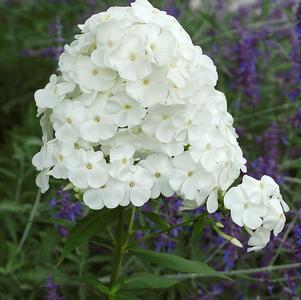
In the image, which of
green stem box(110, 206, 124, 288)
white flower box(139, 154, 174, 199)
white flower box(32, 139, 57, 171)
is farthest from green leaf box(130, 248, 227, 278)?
white flower box(32, 139, 57, 171)

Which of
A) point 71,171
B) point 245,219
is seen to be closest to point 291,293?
point 245,219

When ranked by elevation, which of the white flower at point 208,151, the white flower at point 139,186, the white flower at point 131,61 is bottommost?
the white flower at point 139,186

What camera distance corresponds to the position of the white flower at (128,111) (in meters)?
1.87

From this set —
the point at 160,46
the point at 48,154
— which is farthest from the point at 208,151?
the point at 48,154

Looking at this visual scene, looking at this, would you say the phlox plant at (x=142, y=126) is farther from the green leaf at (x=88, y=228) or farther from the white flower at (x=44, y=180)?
the green leaf at (x=88, y=228)

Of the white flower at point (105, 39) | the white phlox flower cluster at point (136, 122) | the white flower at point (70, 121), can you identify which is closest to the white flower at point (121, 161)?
the white phlox flower cluster at point (136, 122)

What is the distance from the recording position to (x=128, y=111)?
73.9 inches

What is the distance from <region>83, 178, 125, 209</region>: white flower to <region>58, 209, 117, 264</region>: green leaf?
0.18m

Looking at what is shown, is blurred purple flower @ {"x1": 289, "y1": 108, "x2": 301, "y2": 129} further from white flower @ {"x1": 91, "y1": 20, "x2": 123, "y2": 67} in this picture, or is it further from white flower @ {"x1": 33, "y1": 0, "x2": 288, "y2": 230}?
white flower @ {"x1": 91, "y1": 20, "x2": 123, "y2": 67}

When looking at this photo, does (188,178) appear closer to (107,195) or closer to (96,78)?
(107,195)

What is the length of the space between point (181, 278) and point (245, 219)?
2.72 ft

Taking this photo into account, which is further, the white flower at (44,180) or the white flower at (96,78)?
the white flower at (44,180)

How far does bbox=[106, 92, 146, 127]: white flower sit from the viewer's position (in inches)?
73.7

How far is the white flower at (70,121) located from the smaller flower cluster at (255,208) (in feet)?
1.33
